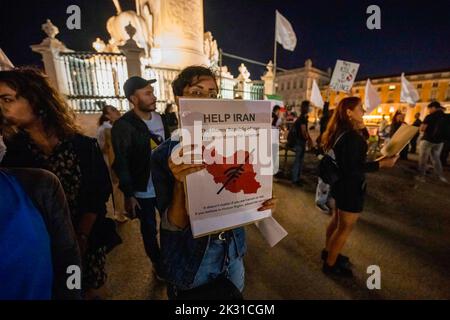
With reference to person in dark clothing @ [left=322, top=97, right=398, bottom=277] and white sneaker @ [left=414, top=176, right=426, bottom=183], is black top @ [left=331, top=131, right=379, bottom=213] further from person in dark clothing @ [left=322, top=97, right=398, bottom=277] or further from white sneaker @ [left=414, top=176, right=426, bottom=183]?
white sneaker @ [left=414, top=176, right=426, bottom=183]

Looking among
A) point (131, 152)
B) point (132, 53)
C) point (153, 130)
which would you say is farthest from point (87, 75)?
point (131, 152)

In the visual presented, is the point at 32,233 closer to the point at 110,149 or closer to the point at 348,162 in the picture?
the point at 348,162

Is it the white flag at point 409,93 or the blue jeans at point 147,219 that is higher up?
the white flag at point 409,93

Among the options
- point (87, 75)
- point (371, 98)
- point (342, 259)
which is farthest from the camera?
point (87, 75)

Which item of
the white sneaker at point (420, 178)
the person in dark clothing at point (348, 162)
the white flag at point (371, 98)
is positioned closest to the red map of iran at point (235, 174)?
the person in dark clothing at point (348, 162)

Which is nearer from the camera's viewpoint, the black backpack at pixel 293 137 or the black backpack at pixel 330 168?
the black backpack at pixel 330 168

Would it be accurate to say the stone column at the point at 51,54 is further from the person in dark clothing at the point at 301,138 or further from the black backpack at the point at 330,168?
the black backpack at the point at 330,168

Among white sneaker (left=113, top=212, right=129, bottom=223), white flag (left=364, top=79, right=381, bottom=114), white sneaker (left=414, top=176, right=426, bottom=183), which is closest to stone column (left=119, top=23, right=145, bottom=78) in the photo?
white sneaker (left=113, top=212, right=129, bottom=223)

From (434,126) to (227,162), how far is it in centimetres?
762

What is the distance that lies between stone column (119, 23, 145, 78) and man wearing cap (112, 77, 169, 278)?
612 centimetres

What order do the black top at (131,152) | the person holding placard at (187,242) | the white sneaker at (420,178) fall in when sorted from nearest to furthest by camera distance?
the person holding placard at (187,242), the black top at (131,152), the white sneaker at (420,178)

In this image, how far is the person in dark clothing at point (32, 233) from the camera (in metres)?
0.85

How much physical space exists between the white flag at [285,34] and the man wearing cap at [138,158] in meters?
9.55

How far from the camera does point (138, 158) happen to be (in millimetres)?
2434
